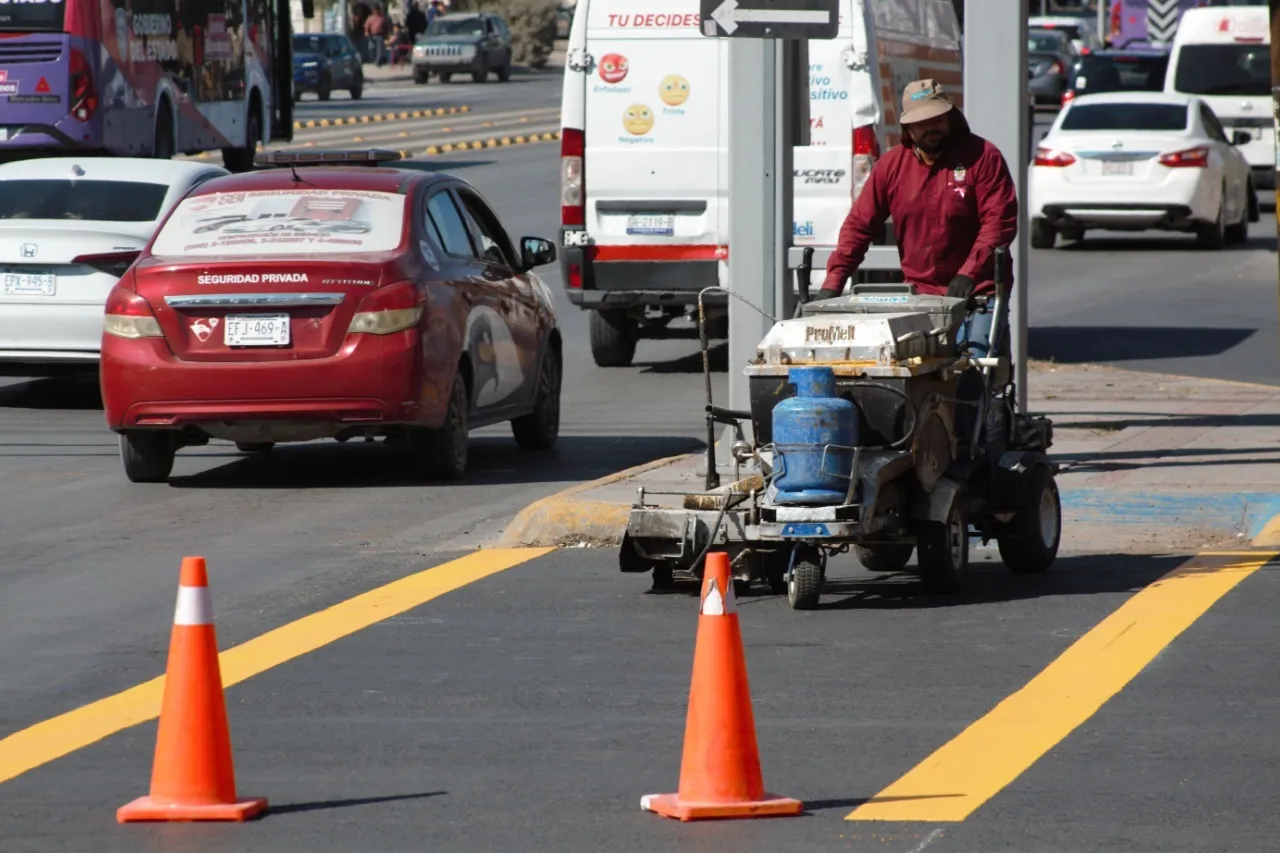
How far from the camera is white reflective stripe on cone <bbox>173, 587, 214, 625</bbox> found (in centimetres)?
610

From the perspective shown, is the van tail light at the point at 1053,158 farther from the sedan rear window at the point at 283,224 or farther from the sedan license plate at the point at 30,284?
the sedan rear window at the point at 283,224

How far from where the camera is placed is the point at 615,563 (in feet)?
33.1

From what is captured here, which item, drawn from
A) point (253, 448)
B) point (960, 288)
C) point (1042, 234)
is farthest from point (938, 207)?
point (1042, 234)

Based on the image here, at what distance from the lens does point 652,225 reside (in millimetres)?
17797

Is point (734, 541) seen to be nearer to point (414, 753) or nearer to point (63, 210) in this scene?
point (414, 753)

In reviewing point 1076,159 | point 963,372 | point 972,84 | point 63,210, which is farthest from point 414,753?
point 1076,159

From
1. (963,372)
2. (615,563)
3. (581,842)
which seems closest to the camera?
(581,842)

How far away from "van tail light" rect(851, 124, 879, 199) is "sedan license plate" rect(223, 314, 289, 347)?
6.16 meters

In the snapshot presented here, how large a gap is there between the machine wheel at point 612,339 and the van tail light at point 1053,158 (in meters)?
9.66

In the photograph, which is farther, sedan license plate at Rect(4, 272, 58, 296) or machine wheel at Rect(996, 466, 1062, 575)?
sedan license plate at Rect(4, 272, 58, 296)

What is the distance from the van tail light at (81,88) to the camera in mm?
28062

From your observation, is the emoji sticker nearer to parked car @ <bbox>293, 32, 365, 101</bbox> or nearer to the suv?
parked car @ <bbox>293, 32, 365, 101</bbox>

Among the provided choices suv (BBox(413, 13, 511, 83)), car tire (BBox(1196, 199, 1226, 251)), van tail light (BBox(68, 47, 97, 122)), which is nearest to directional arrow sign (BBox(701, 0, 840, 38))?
car tire (BBox(1196, 199, 1226, 251))

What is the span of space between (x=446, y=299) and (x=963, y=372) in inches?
157
